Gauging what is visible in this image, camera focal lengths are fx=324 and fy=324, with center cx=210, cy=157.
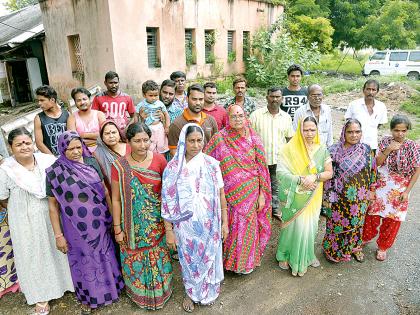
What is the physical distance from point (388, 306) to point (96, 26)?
982 centimetres

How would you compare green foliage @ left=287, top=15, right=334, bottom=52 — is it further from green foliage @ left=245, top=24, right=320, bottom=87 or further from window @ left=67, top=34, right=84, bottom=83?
window @ left=67, top=34, right=84, bottom=83

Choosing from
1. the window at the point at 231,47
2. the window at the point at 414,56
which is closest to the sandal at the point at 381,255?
the window at the point at 231,47

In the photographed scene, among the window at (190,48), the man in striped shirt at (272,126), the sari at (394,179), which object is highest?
the window at (190,48)

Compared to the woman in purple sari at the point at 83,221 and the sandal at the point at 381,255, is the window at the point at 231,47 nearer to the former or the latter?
A: the sandal at the point at 381,255

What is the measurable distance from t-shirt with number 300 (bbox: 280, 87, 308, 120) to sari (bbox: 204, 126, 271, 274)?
5.01ft

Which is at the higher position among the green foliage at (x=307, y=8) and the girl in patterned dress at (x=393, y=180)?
the green foliage at (x=307, y=8)

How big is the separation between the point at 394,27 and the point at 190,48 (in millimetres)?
14723

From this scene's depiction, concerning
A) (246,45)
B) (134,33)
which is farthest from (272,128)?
(246,45)

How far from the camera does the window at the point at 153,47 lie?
10.5m

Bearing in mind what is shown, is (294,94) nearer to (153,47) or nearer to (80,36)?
(153,47)

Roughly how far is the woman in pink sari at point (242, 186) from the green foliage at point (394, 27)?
20.9m

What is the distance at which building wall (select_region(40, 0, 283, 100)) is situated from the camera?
9391 mm

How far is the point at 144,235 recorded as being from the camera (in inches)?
111

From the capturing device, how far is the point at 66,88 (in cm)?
1238
